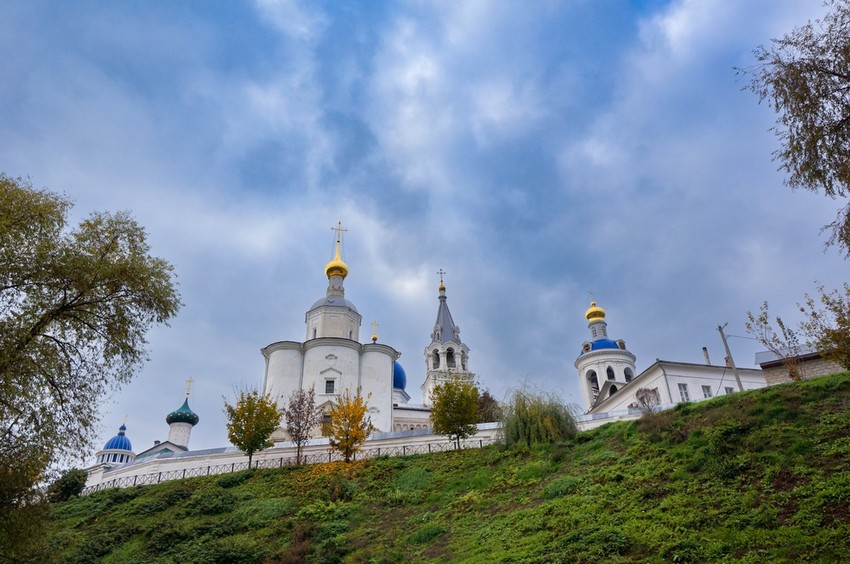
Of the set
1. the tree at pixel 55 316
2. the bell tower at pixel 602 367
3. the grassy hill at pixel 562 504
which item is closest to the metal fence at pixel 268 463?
the grassy hill at pixel 562 504

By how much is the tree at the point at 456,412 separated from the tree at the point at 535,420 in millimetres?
3889

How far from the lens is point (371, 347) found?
40.8m

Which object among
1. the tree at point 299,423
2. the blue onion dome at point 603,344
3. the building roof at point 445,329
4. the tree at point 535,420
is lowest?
the tree at point 535,420

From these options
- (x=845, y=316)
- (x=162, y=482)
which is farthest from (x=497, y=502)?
(x=162, y=482)

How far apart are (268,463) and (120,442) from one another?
38.6 metres

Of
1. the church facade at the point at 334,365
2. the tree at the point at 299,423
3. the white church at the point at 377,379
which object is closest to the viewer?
the tree at the point at 299,423

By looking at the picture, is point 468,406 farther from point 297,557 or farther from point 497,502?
point 297,557

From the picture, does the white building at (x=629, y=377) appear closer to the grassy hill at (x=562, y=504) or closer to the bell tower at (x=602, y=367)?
the bell tower at (x=602, y=367)

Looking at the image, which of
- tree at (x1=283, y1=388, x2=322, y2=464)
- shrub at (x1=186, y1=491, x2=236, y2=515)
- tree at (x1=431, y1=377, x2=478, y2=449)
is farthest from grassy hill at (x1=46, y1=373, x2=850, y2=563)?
tree at (x1=283, y1=388, x2=322, y2=464)

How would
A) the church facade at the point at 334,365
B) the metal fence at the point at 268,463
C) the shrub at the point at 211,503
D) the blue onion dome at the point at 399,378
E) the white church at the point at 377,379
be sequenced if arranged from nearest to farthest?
the shrub at the point at 211,503, the metal fence at the point at 268,463, the white church at the point at 377,379, the church facade at the point at 334,365, the blue onion dome at the point at 399,378

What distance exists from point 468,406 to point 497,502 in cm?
1008

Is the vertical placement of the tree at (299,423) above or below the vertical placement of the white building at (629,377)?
below

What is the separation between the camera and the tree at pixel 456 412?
2639cm

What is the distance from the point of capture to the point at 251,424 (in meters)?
27.9
